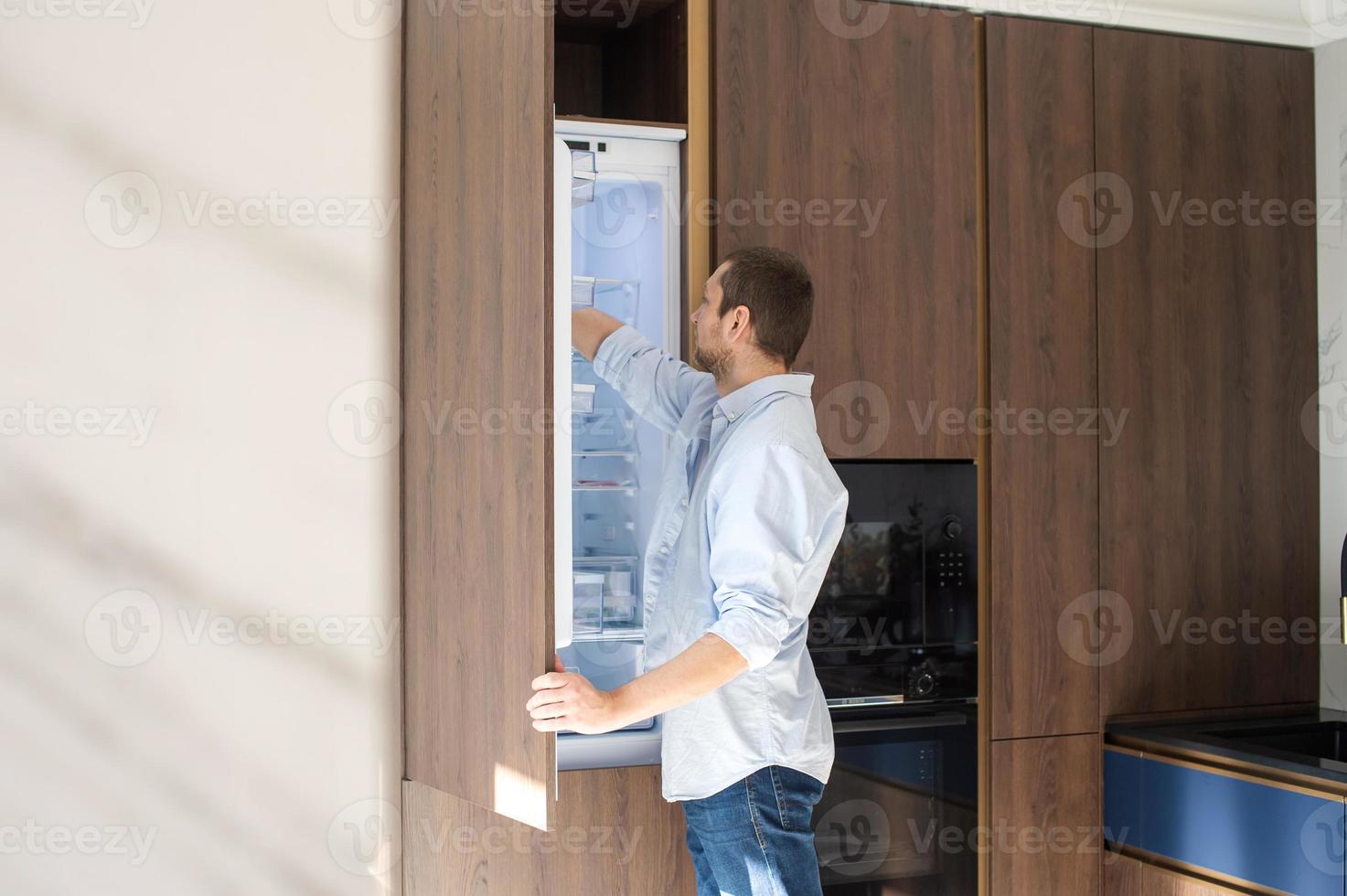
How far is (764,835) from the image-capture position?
6.46 feet

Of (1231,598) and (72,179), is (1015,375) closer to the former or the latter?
(1231,598)

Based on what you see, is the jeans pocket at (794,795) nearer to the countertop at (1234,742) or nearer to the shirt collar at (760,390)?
the shirt collar at (760,390)

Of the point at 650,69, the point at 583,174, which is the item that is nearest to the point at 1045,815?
the point at 583,174

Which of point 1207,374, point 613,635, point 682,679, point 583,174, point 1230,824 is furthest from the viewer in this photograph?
point 1207,374

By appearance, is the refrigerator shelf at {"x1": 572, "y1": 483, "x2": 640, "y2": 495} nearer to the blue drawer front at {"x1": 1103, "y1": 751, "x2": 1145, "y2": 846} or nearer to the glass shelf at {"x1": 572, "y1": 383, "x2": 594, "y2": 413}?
the glass shelf at {"x1": 572, "y1": 383, "x2": 594, "y2": 413}

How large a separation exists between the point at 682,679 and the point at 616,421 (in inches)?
36.2

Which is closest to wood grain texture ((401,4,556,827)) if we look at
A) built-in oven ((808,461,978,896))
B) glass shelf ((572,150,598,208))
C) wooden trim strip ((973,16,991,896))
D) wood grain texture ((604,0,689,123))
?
glass shelf ((572,150,598,208))

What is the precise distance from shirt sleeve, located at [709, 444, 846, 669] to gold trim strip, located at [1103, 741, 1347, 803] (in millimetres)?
1196

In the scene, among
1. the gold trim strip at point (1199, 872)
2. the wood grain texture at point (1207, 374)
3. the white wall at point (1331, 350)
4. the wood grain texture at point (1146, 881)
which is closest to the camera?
the gold trim strip at point (1199, 872)

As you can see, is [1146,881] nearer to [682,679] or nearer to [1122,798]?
[1122,798]

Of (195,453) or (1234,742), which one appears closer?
(195,453)

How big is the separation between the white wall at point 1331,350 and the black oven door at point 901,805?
1.03 meters

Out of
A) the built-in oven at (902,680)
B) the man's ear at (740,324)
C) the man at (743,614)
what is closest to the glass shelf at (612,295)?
the man at (743,614)

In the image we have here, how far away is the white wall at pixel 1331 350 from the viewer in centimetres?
297
